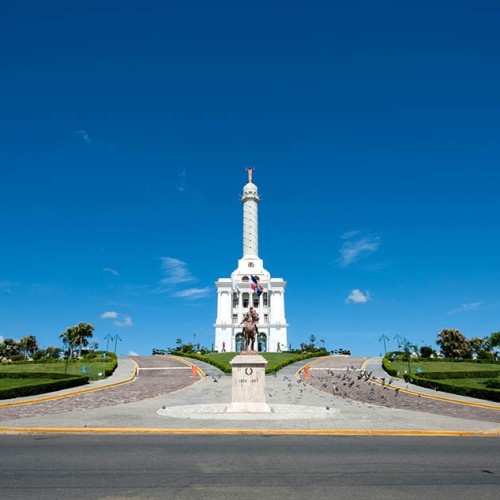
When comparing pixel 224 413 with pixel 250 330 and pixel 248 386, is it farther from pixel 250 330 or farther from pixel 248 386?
Answer: pixel 250 330

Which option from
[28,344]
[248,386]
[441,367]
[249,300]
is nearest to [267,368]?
[441,367]

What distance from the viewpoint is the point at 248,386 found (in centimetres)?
2009

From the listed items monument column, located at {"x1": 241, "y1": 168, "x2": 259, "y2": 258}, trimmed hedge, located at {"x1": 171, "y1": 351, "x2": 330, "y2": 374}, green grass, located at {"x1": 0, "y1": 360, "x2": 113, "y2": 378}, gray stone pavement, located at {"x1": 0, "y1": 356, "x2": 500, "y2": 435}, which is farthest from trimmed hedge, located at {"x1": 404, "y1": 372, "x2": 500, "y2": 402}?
monument column, located at {"x1": 241, "y1": 168, "x2": 259, "y2": 258}

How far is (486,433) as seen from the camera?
48.1ft

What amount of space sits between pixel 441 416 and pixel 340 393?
34.8 feet

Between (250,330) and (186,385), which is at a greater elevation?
(250,330)

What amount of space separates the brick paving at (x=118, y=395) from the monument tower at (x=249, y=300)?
118ft

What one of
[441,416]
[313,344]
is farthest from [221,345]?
[441,416]

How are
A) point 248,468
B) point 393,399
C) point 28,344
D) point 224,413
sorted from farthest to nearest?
point 28,344, point 393,399, point 224,413, point 248,468

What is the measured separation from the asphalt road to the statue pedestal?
21.1 ft

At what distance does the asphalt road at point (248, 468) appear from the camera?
7.60 metres

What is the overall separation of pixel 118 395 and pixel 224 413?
11.7 metres

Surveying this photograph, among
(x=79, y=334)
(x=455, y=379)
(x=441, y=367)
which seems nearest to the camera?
(x=455, y=379)

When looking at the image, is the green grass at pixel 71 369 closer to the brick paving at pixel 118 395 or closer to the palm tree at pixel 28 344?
the brick paving at pixel 118 395
